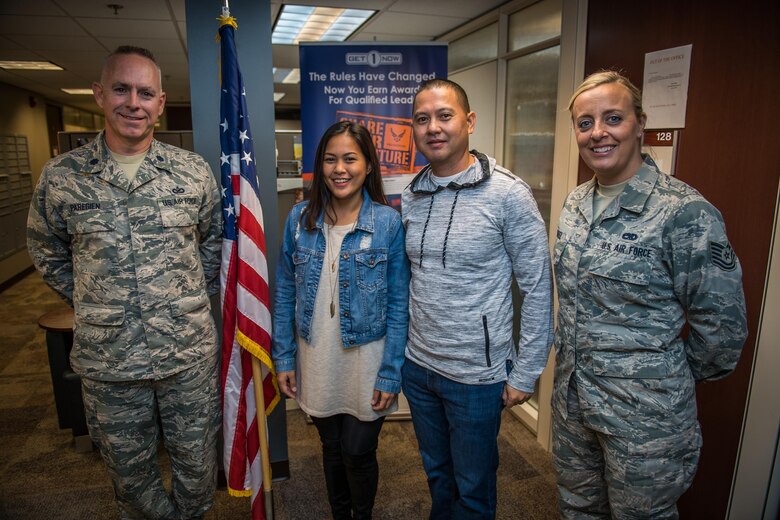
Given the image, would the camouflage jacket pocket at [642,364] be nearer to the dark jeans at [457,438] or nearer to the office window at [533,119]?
the dark jeans at [457,438]

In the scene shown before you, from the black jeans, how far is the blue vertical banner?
54.2 inches

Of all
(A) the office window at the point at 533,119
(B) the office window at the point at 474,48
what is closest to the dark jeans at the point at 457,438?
(A) the office window at the point at 533,119

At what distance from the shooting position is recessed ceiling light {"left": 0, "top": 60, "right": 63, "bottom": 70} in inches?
229

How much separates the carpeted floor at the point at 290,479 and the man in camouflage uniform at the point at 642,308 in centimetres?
106

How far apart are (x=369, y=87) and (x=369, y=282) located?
4.73 ft

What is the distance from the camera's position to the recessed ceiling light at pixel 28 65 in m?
5.81

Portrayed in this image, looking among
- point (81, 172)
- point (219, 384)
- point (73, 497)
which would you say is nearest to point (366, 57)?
point (81, 172)

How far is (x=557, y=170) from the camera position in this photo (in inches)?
101

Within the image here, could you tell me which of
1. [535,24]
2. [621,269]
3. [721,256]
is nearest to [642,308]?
[621,269]

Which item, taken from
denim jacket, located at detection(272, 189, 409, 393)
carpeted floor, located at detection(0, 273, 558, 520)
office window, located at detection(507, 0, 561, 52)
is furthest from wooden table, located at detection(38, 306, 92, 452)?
office window, located at detection(507, 0, 561, 52)

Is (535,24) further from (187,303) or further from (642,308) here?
(187,303)

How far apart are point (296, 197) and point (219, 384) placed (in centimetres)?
166

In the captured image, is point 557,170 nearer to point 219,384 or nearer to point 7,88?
point 219,384

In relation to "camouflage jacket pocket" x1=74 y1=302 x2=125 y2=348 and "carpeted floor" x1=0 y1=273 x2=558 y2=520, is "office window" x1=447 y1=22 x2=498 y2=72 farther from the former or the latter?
"camouflage jacket pocket" x1=74 y1=302 x2=125 y2=348
